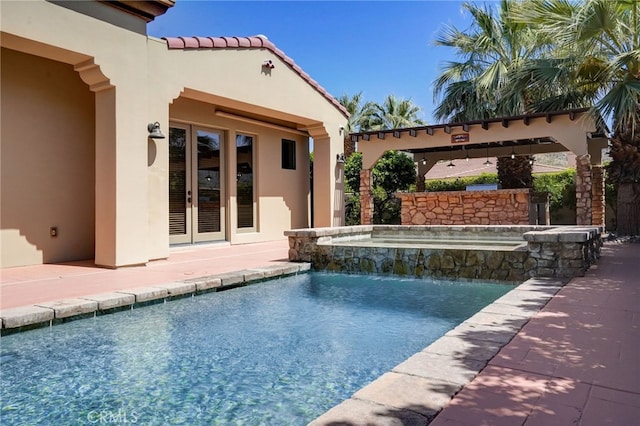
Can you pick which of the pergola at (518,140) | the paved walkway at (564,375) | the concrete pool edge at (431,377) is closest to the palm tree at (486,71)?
the pergola at (518,140)

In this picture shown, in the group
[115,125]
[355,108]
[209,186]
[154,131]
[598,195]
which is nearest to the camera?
[115,125]

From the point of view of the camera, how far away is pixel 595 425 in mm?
2146

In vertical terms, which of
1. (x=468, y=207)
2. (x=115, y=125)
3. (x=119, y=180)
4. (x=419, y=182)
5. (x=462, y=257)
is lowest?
(x=462, y=257)

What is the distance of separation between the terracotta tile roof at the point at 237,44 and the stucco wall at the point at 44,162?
6.78 feet

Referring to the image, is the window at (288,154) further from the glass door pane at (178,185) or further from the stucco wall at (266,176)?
the glass door pane at (178,185)

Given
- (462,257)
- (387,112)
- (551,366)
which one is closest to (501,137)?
(462,257)

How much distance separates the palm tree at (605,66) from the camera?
9797 mm

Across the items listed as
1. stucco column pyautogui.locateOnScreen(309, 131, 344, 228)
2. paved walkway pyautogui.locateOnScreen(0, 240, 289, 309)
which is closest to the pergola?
stucco column pyautogui.locateOnScreen(309, 131, 344, 228)

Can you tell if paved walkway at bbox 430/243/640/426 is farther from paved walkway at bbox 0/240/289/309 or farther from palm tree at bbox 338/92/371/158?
palm tree at bbox 338/92/371/158

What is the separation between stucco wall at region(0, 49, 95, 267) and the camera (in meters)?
7.73

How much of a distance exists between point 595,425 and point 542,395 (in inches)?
14.4

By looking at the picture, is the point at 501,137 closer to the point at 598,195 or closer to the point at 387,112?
the point at 598,195

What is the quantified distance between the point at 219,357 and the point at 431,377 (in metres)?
1.89

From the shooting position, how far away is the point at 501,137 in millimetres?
13328
